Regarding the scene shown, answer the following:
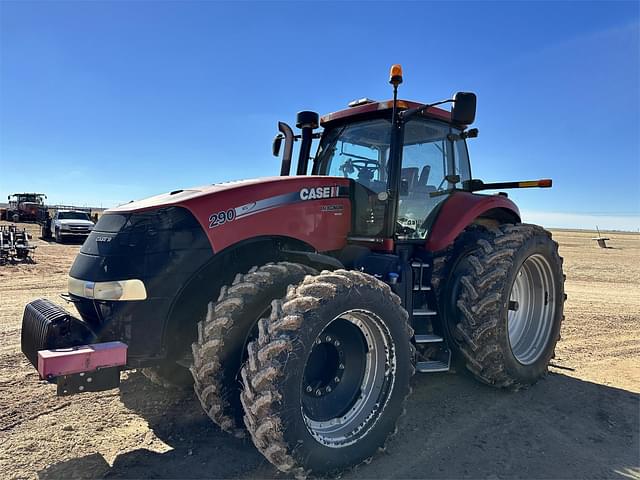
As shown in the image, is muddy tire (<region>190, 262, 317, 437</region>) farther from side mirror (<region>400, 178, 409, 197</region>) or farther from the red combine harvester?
the red combine harvester

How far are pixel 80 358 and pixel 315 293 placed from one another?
1.45 metres

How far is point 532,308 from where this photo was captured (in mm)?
5234

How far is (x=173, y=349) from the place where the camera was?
331 cm

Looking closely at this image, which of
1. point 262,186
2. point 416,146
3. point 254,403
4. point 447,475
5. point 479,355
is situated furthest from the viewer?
point 416,146

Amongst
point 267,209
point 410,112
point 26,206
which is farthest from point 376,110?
point 26,206

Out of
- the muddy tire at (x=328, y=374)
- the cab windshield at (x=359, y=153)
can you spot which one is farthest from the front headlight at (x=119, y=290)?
the cab windshield at (x=359, y=153)

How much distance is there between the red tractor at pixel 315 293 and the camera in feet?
9.34

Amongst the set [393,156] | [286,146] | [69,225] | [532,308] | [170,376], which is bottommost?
[170,376]

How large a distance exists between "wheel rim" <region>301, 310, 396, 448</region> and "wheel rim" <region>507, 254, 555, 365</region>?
7.67 feet

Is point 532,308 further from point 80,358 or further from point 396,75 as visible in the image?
point 80,358

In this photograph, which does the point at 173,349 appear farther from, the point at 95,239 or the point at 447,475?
the point at 447,475

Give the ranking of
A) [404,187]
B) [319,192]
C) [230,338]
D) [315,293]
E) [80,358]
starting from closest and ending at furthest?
[80,358], [315,293], [230,338], [319,192], [404,187]

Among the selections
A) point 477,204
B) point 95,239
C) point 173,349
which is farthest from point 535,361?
point 95,239

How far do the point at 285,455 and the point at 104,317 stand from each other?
1516mm
